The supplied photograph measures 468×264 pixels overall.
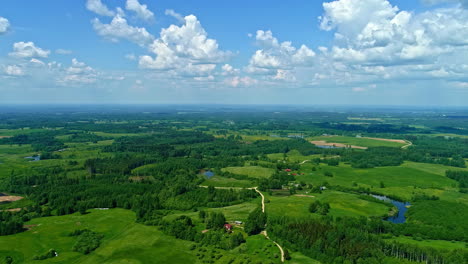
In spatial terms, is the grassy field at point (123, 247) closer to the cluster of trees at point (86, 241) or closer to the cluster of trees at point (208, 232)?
the cluster of trees at point (86, 241)

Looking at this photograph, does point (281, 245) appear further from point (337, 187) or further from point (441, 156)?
point (441, 156)

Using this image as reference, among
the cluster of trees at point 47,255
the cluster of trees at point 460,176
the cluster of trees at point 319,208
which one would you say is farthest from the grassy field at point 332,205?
the cluster of trees at point 47,255

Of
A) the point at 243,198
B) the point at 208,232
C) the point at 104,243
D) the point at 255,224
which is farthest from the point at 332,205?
the point at 104,243

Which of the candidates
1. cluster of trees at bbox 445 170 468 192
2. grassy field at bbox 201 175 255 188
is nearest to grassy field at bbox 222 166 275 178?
grassy field at bbox 201 175 255 188

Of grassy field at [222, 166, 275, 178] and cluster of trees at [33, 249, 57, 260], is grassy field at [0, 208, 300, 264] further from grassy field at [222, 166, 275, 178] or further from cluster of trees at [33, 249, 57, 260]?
grassy field at [222, 166, 275, 178]

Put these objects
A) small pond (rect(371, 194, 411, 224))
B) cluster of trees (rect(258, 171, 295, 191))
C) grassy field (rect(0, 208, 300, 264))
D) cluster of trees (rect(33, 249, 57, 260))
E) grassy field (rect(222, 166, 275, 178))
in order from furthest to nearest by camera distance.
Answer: grassy field (rect(222, 166, 275, 178)) < cluster of trees (rect(258, 171, 295, 191)) < small pond (rect(371, 194, 411, 224)) < cluster of trees (rect(33, 249, 57, 260)) < grassy field (rect(0, 208, 300, 264))

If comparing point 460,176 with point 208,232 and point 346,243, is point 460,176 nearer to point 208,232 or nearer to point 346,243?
point 346,243

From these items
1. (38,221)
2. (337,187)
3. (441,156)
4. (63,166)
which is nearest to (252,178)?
(337,187)
